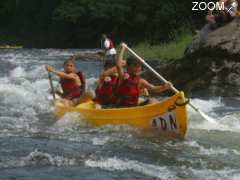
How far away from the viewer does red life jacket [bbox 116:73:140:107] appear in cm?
1009

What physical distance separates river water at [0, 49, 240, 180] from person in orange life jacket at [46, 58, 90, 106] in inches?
19.8

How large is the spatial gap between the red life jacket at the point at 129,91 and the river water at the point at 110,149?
1.63 feet

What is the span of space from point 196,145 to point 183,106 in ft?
1.91

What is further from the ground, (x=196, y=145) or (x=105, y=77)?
(x=105, y=77)

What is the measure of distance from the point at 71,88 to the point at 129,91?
94.9 inches

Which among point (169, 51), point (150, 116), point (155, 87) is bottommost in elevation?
point (150, 116)

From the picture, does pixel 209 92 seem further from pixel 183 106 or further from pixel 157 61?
pixel 157 61

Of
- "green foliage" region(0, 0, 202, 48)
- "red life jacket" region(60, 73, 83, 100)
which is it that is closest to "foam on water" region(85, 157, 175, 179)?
"red life jacket" region(60, 73, 83, 100)

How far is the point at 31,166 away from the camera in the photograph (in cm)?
729

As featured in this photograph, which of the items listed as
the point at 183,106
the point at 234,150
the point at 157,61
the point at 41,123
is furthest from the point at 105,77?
the point at 157,61

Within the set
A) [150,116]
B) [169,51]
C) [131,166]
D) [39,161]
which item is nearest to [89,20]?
[169,51]

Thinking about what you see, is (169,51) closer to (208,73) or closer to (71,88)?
(208,73)

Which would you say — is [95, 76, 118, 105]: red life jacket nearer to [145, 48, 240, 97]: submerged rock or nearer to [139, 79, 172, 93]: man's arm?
[139, 79, 172, 93]: man's arm

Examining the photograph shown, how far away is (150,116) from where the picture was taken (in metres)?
9.71
